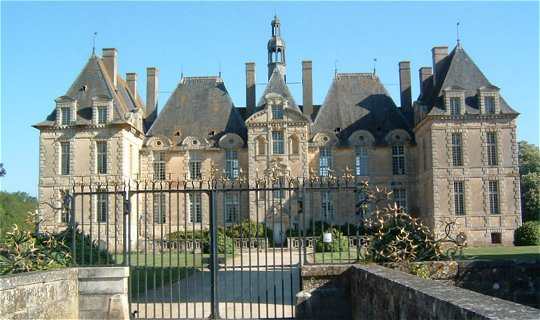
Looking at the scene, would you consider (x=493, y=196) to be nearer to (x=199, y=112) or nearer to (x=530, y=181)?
(x=530, y=181)

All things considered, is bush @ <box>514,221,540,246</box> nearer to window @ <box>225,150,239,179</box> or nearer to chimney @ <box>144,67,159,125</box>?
window @ <box>225,150,239,179</box>

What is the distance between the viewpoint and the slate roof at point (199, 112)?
35.8 meters

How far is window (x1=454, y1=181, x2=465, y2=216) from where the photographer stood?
31.5 meters

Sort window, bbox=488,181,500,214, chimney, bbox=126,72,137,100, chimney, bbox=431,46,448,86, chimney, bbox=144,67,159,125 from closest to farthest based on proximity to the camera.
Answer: window, bbox=488,181,500,214 → chimney, bbox=431,46,448,86 → chimney, bbox=144,67,159,125 → chimney, bbox=126,72,137,100

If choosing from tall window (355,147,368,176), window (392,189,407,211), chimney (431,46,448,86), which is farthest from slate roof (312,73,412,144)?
chimney (431,46,448,86)

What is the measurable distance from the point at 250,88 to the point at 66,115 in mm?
10887

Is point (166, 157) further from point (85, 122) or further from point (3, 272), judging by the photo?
point (3, 272)

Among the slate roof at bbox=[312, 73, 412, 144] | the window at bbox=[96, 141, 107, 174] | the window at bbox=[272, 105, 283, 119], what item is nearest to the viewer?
the window at bbox=[96, 141, 107, 174]

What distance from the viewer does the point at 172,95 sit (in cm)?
3728

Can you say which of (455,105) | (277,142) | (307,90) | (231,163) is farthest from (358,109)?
(231,163)

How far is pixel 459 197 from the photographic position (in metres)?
31.6

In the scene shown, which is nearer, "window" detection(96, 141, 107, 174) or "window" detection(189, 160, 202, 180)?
"window" detection(96, 141, 107, 174)

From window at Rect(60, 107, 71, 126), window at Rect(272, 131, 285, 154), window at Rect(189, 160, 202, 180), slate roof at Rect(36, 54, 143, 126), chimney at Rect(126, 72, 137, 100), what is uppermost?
chimney at Rect(126, 72, 137, 100)

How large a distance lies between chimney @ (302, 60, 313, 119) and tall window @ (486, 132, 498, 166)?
34.4ft
